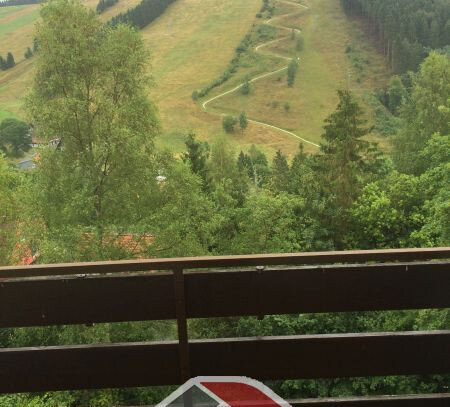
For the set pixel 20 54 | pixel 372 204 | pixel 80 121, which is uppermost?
pixel 80 121

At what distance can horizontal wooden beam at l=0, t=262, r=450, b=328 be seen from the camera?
7.18 ft

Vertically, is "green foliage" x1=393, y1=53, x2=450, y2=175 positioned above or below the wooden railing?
below

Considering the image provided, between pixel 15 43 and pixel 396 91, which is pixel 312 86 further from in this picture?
pixel 15 43

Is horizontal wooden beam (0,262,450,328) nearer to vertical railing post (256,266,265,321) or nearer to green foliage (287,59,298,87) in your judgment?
vertical railing post (256,266,265,321)

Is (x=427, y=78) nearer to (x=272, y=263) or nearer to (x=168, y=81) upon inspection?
(x=272, y=263)

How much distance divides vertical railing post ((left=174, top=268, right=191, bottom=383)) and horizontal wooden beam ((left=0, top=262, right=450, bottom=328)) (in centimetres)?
3

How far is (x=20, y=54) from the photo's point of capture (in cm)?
12231

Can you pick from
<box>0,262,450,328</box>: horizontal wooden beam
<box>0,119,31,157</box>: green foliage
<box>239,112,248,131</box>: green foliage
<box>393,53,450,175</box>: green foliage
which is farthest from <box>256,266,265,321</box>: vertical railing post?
<box>239,112,248,131</box>: green foliage

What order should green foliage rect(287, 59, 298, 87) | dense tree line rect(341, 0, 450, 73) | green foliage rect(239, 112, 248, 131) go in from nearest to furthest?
1. dense tree line rect(341, 0, 450, 73)
2. green foliage rect(239, 112, 248, 131)
3. green foliage rect(287, 59, 298, 87)

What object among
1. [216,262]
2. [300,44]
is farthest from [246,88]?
[216,262]

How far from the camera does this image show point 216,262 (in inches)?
86.6

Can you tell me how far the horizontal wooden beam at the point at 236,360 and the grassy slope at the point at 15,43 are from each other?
297 feet

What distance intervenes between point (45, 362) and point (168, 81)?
12377 centimetres

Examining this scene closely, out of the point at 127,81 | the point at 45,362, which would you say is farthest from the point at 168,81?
the point at 45,362
